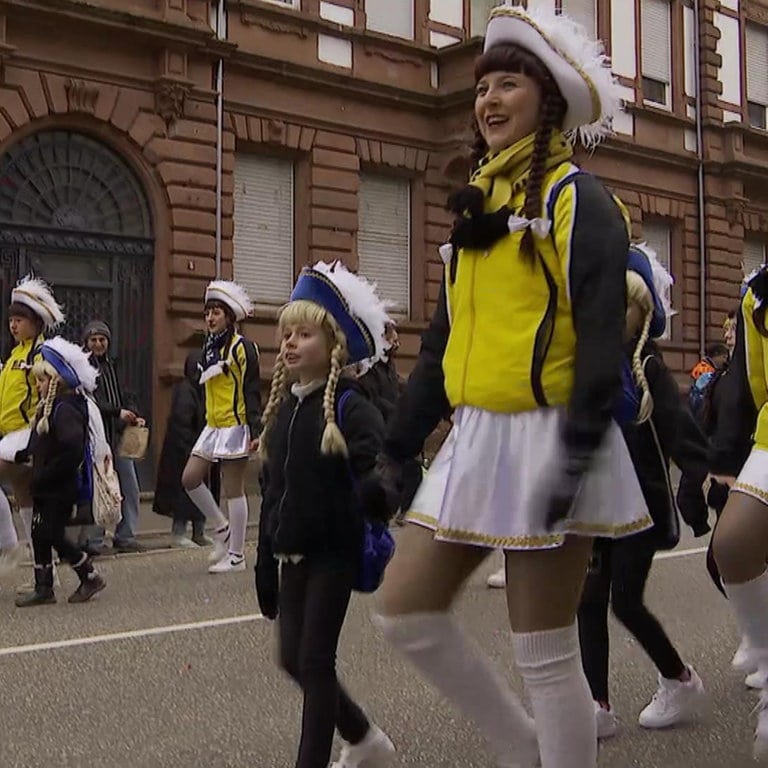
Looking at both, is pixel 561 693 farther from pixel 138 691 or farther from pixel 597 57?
pixel 138 691

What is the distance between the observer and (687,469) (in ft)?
15.8

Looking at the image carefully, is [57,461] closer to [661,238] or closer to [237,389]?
[237,389]

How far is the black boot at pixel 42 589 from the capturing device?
25.9 feet

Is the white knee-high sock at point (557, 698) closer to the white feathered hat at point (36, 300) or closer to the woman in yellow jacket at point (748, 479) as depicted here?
the woman in yellow jacket at point (748, 479)

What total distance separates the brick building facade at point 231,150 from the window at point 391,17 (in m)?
0.03

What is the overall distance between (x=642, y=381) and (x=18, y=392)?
16.8 ft

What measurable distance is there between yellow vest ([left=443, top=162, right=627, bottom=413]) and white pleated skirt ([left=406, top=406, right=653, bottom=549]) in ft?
0.17

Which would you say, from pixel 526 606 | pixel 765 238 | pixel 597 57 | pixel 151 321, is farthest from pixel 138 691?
pixel 765 238

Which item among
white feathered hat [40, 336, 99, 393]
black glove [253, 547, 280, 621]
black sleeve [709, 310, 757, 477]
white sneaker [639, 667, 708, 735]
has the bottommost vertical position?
white sneaker [639, 667, 708, 735]

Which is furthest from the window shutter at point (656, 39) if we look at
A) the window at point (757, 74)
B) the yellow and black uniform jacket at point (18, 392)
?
the yellow and black uniform jacket at point (18, 392)

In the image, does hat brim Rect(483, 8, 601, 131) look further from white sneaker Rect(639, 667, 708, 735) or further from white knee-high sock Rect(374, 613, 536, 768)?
white sneaker Rect(639, 667, 708, 735)

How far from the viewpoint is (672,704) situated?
4.86 m

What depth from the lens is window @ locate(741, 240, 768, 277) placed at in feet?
83.6

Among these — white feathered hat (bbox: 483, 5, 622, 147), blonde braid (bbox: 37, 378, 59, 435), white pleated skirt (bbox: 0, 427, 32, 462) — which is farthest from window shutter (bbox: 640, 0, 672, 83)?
white feathered hat (bbox: 483, 5, 622, 147)
